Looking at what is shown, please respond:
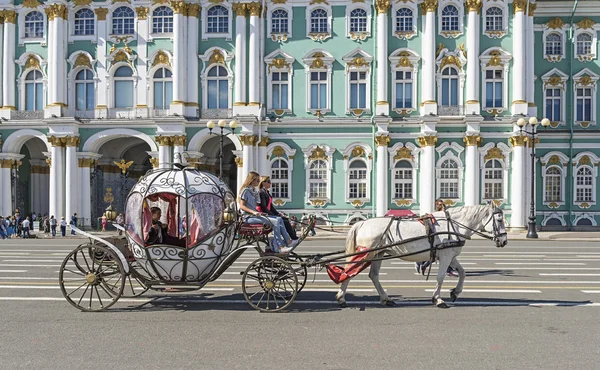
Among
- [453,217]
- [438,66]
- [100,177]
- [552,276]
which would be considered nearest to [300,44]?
[438,66]

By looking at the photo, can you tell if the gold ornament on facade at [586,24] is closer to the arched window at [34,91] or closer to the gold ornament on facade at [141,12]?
the gold ornament on facade at [141,12]

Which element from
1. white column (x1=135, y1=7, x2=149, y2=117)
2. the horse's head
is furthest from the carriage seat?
white column (x1=135, y1=7, x2=149, y2=117)

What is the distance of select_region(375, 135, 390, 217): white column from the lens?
34625 millimetres

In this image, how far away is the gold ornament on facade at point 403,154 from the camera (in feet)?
115

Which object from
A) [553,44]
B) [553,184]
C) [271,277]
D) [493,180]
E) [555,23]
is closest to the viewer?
[271,277]

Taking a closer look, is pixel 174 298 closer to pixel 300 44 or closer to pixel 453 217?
pixel 453 217

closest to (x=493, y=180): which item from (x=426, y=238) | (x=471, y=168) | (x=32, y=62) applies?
(x=471, y=168)

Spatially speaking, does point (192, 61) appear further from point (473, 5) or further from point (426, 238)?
point (426, 238)

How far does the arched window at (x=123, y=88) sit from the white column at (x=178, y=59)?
3051mm

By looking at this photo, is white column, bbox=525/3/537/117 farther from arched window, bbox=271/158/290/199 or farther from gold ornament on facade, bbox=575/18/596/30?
arched window, bbox=271/158/290/199

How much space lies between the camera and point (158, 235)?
10.4 metres

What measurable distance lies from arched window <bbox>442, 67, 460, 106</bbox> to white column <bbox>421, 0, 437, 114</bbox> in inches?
32.7

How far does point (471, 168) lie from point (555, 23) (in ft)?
34.1

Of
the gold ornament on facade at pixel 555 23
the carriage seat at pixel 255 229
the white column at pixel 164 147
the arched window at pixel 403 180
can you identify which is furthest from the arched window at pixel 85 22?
the carriage seat at pixel 255 229
